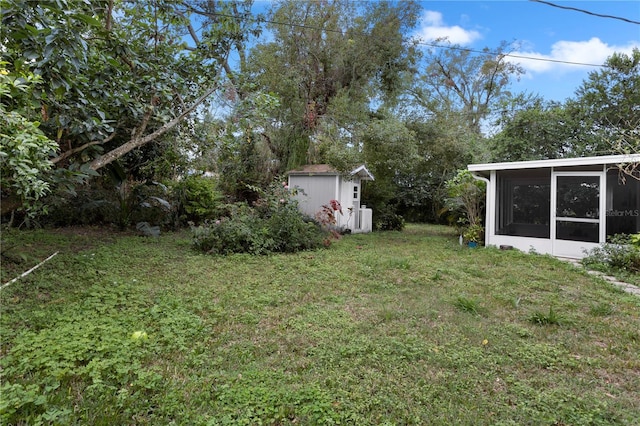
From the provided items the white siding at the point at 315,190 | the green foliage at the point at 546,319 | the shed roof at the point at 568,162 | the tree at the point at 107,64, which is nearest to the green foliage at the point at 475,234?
the shed roof at the point at 568,162

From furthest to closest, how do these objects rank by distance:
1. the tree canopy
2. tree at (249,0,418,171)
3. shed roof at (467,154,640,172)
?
tree at (249,0,418,171) < shed roof at (467,154,640,172) < the tree canopy

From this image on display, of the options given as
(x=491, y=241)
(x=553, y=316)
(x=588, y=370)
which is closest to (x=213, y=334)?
(x=588, y=370)

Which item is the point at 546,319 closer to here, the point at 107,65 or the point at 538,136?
the point at 107,65

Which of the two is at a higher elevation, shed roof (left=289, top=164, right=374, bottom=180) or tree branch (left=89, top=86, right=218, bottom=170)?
shed roof (left=289, top=164, right=374, bottom=180)

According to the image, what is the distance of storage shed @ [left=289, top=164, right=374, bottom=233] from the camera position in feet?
34.3

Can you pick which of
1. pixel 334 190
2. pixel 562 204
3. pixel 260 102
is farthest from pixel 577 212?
pixel 260 102

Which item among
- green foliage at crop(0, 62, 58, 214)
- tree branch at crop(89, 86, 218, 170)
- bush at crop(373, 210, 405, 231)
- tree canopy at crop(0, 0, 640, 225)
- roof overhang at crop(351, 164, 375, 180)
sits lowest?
bush at crop(373, 210, 405, 231)

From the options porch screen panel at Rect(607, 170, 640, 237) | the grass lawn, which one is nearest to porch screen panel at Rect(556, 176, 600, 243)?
porch screen panel at Rect(607, 170, 640, 237)

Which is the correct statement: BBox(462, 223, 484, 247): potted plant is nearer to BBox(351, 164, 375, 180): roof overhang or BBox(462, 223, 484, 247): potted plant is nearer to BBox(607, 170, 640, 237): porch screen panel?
BBox(607, 170, 640, 237): porch screen panel

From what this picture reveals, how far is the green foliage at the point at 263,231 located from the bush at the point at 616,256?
5346mm

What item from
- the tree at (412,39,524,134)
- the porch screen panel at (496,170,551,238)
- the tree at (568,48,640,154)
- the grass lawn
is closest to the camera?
the grass lawn

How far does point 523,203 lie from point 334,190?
5217 mm

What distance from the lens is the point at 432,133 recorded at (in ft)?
42.7

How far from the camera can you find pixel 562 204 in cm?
766
